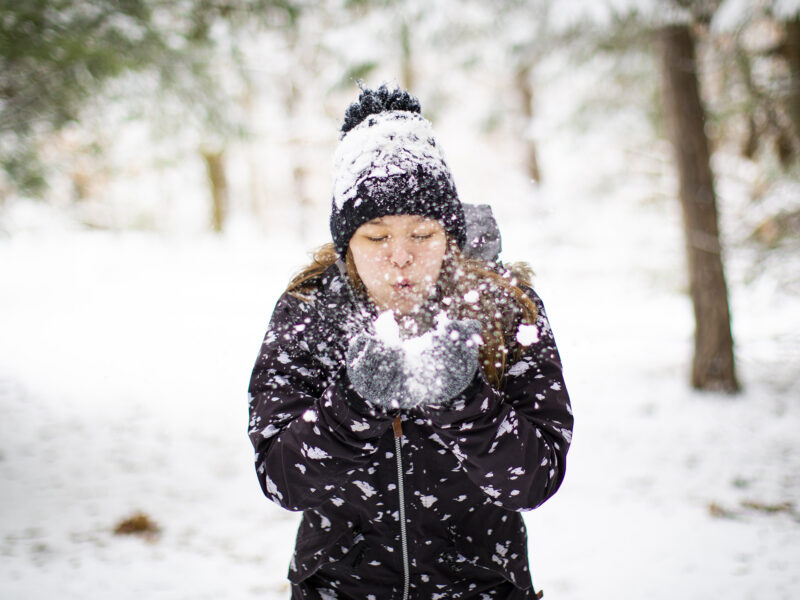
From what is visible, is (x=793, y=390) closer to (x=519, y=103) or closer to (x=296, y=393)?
(x=296, y=393)

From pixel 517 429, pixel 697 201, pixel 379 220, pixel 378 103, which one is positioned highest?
pixel 697 201

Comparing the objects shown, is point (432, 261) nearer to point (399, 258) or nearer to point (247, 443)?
point (399, 258)

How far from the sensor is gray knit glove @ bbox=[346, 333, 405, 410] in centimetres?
108

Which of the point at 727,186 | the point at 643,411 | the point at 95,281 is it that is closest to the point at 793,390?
the point at 643,411

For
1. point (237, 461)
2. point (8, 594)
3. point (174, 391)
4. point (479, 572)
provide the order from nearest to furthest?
point (479, 572) → point (8, 594) → point (237, 461) → point (174, 391)

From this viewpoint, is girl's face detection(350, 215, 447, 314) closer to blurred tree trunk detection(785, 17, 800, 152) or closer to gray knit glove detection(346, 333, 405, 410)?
gray knit glove detection(346, 333, 405, 410)

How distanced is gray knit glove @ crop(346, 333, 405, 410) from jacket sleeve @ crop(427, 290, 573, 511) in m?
0.10

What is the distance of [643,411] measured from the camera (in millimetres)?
5703

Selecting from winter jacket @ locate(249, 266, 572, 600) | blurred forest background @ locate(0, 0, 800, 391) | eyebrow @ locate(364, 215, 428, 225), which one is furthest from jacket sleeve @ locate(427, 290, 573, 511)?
blurred forest background @ locate(0, 0, 800, 391)

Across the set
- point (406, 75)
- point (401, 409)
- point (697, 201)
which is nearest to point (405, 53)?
point (406, 75)

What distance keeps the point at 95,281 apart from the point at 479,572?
10.9 meters

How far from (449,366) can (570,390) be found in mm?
5660

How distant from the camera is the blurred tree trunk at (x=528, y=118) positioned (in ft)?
29.4

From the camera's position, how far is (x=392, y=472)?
136 cm
